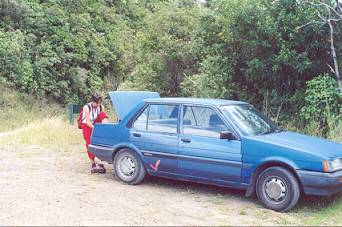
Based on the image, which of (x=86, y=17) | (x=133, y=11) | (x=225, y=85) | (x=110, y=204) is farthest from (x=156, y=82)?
(x=133, y=11)

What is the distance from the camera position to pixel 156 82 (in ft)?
59.2

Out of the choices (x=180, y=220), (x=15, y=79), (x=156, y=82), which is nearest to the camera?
(x=180, y=220)

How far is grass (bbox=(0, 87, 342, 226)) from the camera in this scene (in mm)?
4812

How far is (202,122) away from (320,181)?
2.07 m

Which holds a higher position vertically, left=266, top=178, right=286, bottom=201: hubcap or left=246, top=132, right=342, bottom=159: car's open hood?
left=246, top=132, right=342, bottom=159: car's open hood

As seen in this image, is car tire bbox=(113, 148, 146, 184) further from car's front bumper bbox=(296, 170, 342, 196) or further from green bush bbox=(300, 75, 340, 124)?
green bush bbox=(300, 75, 340, 124)

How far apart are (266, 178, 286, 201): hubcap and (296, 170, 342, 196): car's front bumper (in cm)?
29

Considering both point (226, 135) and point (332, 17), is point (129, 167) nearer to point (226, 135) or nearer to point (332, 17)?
point (226, 135)

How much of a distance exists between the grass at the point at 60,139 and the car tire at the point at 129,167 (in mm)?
942

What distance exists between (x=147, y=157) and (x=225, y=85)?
6905 millimetres

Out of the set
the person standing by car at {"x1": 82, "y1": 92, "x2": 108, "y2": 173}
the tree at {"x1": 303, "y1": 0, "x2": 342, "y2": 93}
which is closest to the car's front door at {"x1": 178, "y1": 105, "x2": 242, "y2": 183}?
the person standing by car at {"x1": 82, "y1": 92, "x2": 108, "y2": 173}

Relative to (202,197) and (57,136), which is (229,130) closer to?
(202,197)

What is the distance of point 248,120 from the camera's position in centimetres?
584

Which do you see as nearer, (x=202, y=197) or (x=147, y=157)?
(x=202, y=197)
